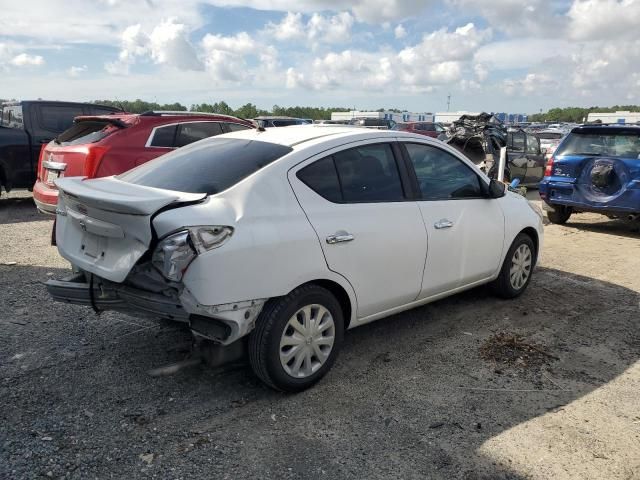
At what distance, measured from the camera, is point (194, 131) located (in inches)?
313

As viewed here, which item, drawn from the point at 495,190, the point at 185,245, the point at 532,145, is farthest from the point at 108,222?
the point at 532,145

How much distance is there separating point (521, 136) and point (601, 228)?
198 inches

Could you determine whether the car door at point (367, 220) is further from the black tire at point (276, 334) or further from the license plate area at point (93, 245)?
the license plate area at point (93, 245)

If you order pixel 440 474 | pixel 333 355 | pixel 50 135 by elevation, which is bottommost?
pixel 440 474

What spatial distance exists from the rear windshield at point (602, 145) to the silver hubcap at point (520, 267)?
12.9 feet

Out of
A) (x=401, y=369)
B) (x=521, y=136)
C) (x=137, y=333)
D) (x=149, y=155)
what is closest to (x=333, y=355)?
(x=401, y=369)

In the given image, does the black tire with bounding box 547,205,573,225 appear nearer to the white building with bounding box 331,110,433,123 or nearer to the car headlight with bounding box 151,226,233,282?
the car headlight with bounding box 151,226,233,282

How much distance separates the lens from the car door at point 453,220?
14.1ft

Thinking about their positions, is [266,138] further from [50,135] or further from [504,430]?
[50,135]

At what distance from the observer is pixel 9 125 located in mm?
9883

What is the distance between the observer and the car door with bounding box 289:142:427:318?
354 centimetres

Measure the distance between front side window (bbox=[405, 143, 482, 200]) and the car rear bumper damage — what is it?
6.07 ft

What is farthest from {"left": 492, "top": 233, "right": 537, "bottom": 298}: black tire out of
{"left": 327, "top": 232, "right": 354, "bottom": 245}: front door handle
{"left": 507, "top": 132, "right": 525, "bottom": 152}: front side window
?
{"left": 507, "top": 132, "right": 525, "bottom": 152}: front side window

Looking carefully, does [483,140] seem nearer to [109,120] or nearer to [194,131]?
[194,131]
